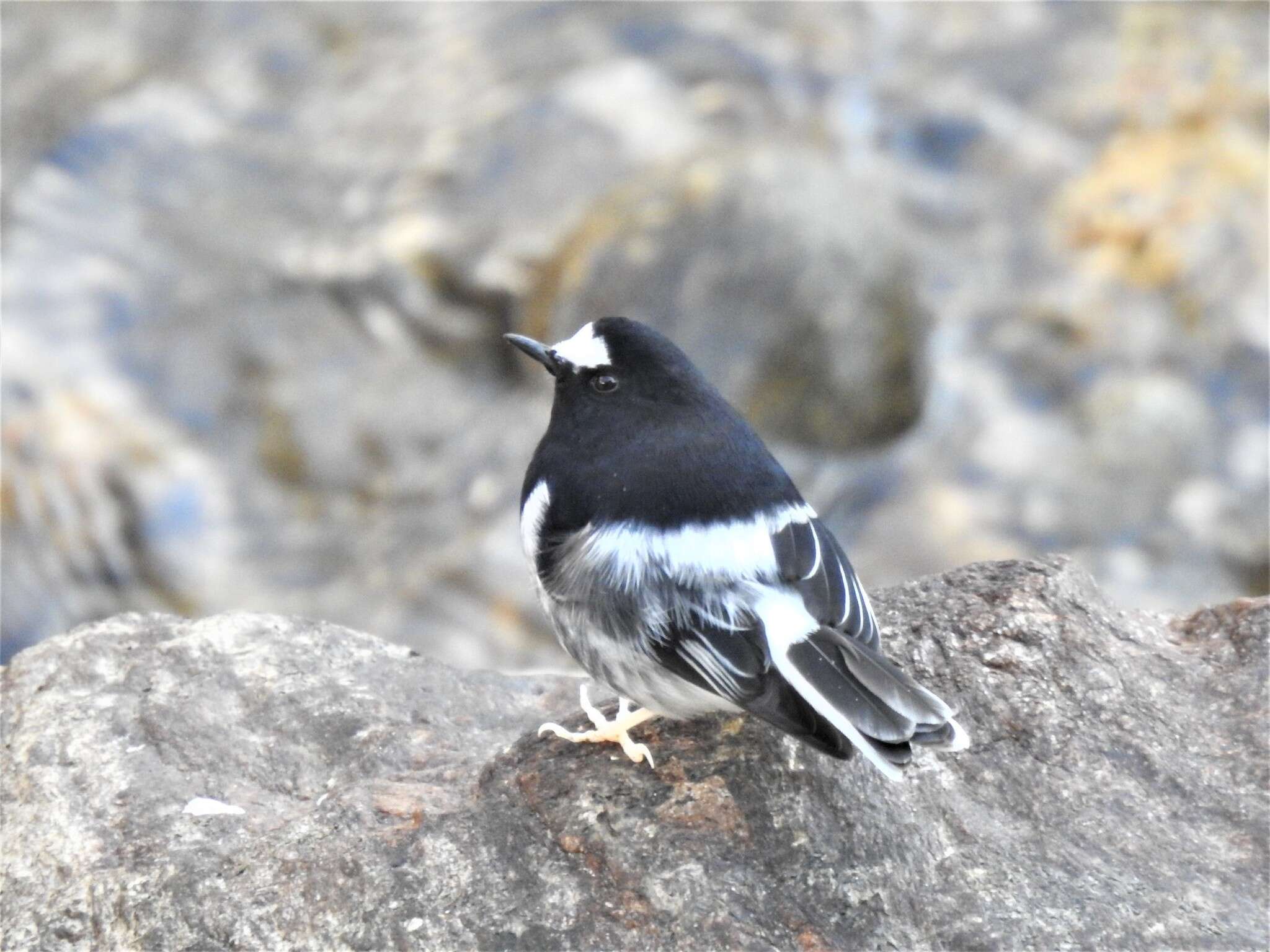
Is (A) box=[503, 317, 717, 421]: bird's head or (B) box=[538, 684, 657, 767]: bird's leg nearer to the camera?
(B) box=[538, 684, 657, 767]: bird's leg

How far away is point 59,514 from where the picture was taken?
7.28 meters

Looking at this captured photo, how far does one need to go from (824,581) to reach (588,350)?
91cm

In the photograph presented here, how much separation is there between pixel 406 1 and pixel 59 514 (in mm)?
5176

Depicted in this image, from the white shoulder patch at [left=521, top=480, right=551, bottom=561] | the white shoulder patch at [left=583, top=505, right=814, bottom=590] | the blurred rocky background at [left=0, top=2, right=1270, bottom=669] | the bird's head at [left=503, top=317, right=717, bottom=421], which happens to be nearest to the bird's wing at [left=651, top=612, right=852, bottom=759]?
the white shoulder patch at [left=583, top=505, right=814, bottom=590]

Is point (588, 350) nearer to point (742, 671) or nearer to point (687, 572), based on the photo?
point (687, 572)

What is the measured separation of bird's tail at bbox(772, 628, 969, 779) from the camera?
2865 millimetres

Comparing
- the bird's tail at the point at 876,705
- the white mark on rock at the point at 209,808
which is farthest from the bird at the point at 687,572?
the white mark on rock at the point at 209,808

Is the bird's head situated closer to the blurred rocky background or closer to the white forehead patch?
the white forehead patch

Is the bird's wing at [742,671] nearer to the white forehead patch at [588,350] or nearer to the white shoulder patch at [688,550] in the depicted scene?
the white shoulder patch at [688,550]

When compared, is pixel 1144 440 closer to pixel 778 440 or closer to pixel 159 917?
pixel 778 440

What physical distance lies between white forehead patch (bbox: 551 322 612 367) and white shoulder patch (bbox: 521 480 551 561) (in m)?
0.33

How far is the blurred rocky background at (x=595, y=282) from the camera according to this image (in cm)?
743

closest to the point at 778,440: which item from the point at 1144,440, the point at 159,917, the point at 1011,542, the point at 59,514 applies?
the point at 1011,542

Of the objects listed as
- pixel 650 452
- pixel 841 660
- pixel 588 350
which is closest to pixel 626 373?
pixel 588 350
